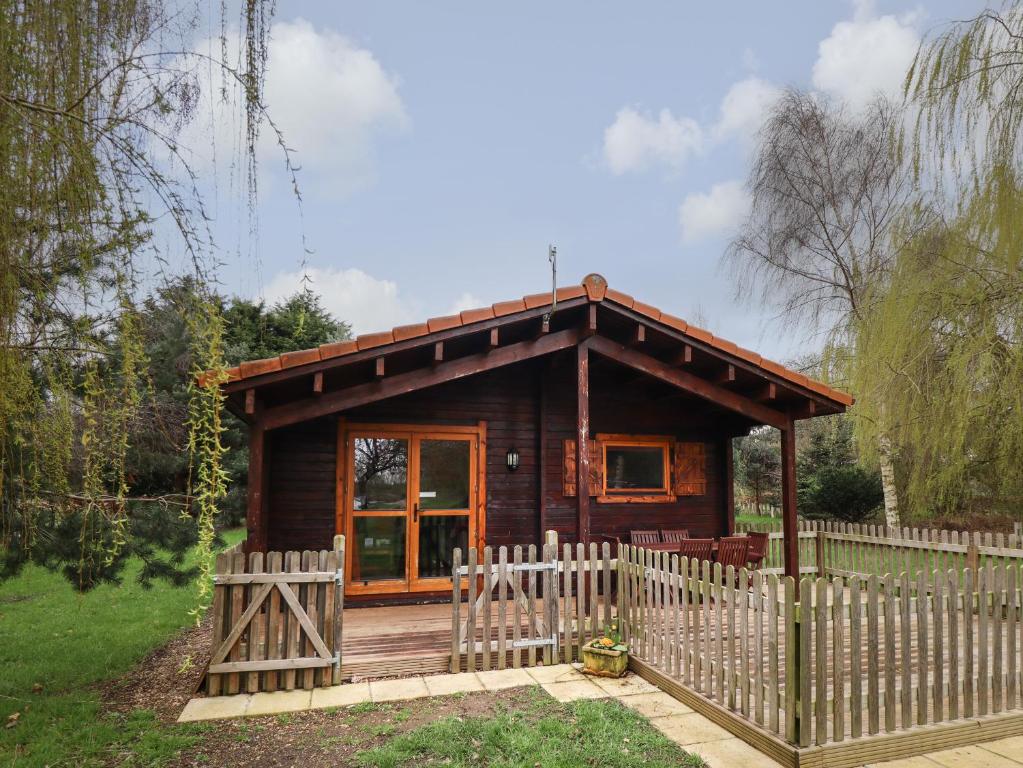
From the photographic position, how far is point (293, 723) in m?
4.35

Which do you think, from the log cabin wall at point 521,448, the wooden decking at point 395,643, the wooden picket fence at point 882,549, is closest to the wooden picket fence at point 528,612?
the wooden decking at point 395,643

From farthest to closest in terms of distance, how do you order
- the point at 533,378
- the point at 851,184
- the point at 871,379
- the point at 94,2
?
the point at 851,184
the point at 871,379
the point at 533,378
the point at 94,2

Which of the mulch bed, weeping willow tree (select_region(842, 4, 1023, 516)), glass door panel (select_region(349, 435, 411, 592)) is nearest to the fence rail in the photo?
the mulch bed

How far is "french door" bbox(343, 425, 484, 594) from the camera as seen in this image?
759 cm

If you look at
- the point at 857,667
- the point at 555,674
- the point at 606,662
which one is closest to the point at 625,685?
the point at 606,662

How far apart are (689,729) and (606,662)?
125 cm

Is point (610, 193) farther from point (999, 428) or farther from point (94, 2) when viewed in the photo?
point (94, 2)

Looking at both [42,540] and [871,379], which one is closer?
[42,540]

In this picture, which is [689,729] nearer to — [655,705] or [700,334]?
[655,705]

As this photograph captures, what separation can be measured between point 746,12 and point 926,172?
2.55 metres

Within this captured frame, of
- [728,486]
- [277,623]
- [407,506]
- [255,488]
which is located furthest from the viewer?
[728,486]

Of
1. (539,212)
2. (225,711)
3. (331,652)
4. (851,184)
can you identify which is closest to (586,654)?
(331,652)

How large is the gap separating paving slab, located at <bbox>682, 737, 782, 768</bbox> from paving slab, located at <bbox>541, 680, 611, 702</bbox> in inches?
43.0

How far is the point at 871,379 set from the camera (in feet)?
30.4
